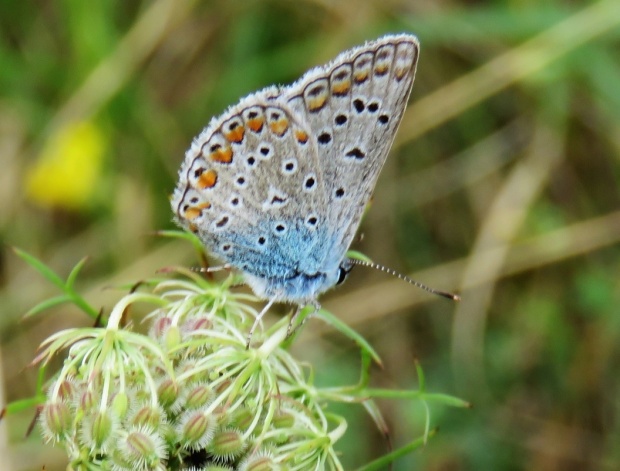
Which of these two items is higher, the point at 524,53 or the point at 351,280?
the point at 524,53

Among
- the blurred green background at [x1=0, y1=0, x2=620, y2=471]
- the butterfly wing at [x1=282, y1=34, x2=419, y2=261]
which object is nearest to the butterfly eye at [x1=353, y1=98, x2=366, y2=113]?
the butterfly wing at [x1=282, y1=34, x2=419, y2=261]

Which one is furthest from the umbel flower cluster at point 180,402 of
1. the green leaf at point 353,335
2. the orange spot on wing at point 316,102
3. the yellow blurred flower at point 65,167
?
the yellow blurred flower at point 65,167

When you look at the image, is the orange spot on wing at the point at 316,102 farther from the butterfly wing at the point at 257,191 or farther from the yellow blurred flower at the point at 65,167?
the yellow blurred flower at the point at 65,167

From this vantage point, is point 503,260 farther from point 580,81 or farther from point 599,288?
point 580,81

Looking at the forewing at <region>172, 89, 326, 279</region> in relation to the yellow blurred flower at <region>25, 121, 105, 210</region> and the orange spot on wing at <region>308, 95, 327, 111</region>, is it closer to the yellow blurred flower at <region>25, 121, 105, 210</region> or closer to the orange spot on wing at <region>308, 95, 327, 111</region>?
the orange spot on wing at <region>308, 95, 327, 111</region>

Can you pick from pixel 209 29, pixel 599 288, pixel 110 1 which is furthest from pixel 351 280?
pixel 110 1

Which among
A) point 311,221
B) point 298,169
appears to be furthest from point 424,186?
point 298,169

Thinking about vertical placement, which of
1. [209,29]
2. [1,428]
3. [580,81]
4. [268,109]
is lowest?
[1,428]

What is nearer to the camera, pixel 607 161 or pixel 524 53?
pixel 524 53
